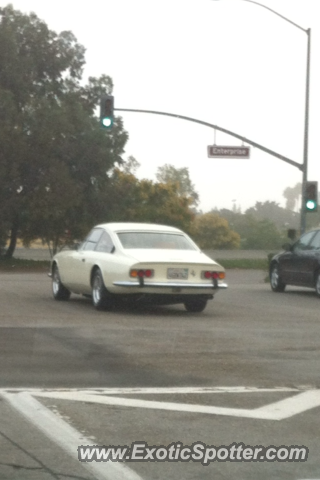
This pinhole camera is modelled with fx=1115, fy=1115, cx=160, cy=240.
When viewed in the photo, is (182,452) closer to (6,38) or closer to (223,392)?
(223,392)

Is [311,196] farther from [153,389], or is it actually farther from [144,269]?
[153,389]

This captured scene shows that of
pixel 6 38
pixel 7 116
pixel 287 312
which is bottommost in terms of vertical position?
pixel 287 312

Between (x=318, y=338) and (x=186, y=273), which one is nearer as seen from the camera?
(x=318, y=338)

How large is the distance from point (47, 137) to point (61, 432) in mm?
49062

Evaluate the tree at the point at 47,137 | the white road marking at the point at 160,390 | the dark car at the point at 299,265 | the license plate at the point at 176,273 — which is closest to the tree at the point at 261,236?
the tree at the point at 47,137

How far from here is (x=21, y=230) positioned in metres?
59.5

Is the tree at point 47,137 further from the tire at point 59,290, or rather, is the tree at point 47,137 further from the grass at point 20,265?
the tire at point 59,290

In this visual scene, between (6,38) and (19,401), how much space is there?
166 ft

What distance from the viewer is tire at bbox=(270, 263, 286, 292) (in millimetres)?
25594

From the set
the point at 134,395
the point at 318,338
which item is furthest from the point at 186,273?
the point at 134,395

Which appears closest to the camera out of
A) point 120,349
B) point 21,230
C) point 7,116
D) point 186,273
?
point 120,349

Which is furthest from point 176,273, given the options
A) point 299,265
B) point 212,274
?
point 299,265

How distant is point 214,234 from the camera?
12169 cm

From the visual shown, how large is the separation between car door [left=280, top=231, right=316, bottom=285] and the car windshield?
5667 millimetres
